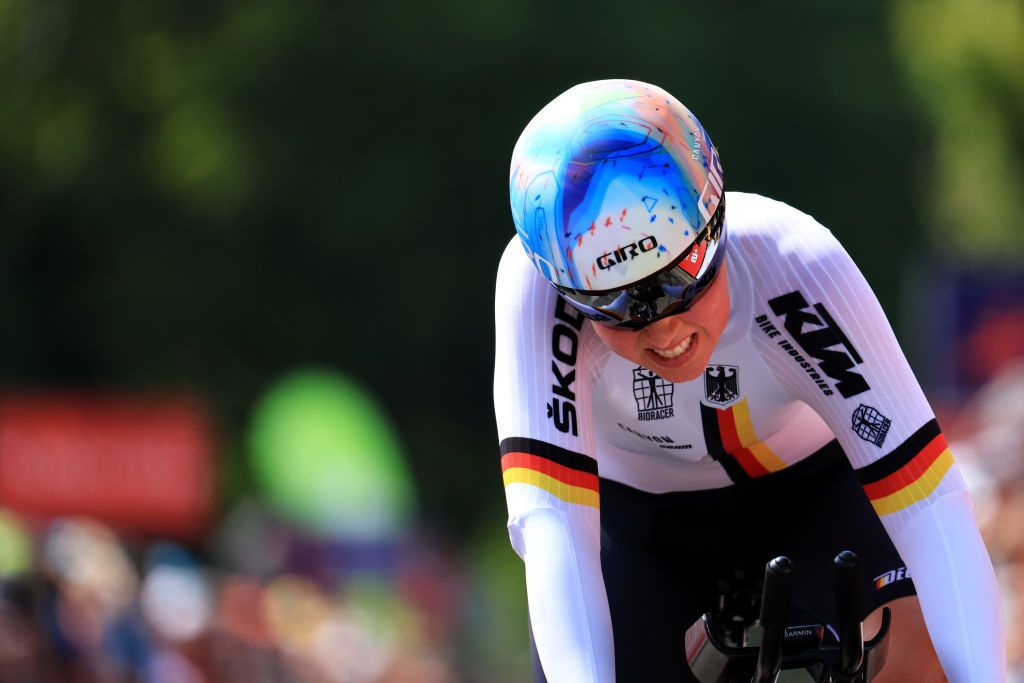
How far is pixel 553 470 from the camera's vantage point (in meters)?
3.66

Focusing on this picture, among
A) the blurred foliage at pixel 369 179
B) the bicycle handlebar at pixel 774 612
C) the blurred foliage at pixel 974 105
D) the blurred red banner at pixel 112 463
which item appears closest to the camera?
the bicycle handlebar at pixel 774 612

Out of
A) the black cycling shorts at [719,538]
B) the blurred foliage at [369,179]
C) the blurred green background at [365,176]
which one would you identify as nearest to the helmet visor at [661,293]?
the black cycling shorts at [719,538]

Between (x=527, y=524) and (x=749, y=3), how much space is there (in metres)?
25.9

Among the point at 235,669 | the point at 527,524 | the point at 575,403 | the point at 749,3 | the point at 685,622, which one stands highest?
the point at 749,3

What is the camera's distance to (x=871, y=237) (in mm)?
28406

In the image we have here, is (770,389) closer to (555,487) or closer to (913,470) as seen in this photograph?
(913,470)

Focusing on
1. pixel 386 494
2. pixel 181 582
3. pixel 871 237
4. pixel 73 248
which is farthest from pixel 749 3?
pixel 181 582

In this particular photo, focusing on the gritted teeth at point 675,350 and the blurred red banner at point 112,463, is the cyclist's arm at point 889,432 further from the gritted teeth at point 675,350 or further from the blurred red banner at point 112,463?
the blurred red banner at point 112,463

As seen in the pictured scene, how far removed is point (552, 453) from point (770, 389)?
0.64m

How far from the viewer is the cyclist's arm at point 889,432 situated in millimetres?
3529

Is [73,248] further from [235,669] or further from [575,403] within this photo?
[575,403]

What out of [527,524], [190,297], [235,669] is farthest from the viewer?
[190,297]

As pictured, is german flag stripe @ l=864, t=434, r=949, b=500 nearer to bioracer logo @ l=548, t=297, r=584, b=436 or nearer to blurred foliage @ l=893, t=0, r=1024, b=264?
bioracer logo @ l=548, t=297, r=584, b=436

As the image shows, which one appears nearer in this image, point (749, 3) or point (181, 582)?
point (181, 582)
